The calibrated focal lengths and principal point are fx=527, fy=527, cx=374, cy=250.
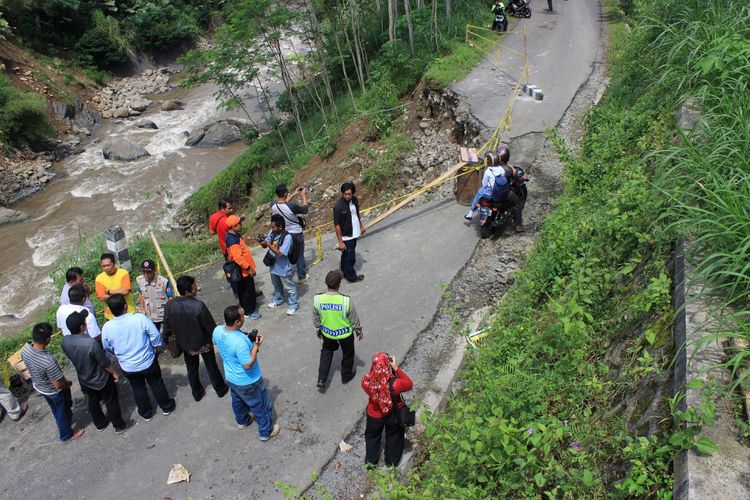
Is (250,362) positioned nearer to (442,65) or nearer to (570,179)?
(570,179)

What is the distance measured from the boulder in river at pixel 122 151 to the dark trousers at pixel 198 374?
18.6m

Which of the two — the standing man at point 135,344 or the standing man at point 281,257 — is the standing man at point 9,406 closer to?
the standing man at point 135,344

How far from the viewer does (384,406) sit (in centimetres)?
488

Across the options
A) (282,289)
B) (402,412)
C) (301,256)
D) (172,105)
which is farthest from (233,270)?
(172,105)

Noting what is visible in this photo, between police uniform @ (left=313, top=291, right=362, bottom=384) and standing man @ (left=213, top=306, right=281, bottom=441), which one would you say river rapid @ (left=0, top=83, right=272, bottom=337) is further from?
police uniform @ (left=313, top=291, right=362, bottom=384)

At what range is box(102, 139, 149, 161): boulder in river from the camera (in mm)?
22328

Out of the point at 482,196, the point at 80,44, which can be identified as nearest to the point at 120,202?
the point at 482,196

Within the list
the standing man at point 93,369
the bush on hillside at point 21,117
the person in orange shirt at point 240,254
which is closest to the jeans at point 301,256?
the person in orange shirt at point 240,254

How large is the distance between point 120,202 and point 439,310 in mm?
15592

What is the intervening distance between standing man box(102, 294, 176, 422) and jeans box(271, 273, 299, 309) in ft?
7.02

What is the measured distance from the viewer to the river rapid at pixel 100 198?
1459cm

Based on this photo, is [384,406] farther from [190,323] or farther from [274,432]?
[190,323]

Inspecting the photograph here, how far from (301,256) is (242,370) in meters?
3.18

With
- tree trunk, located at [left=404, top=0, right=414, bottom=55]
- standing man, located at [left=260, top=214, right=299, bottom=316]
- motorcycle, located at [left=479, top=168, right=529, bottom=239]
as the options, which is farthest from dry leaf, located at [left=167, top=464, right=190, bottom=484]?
tree trunk, located at [left=404, top=0, right=414, bottom=55]
